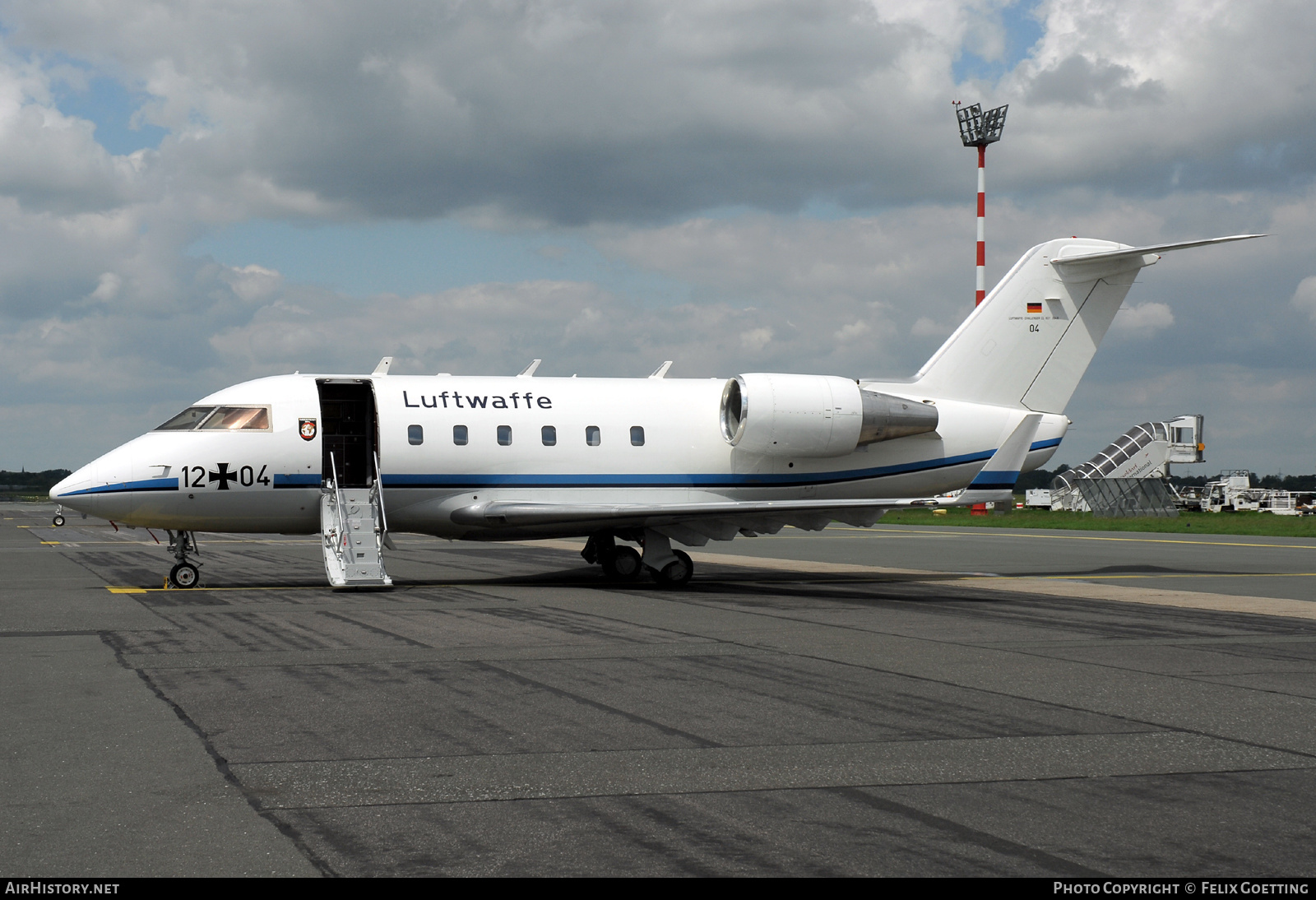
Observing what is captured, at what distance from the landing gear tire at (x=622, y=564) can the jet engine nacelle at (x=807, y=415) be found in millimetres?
3028

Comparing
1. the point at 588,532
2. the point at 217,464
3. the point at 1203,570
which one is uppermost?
the point at 217,464

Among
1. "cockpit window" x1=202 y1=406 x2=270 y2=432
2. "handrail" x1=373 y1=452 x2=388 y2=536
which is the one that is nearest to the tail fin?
"handrail" x1=373 y1=452 x2=388 y2=536

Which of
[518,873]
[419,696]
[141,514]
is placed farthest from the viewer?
[141,514]

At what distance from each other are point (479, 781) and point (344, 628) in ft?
26.8

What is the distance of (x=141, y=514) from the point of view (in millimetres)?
20328

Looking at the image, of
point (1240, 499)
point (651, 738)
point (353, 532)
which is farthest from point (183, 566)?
point (1240, 499)

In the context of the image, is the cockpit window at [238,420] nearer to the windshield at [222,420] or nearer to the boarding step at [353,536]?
the windshield at [222,420]

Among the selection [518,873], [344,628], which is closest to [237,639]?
[344,628]

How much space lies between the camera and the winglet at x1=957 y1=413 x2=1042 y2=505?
73.8ft

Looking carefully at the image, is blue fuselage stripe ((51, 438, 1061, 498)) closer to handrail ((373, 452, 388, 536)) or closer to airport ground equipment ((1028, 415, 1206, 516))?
handrail ((373, 452, 388, 536))

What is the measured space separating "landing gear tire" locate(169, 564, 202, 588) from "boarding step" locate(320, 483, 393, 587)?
2.30 metres

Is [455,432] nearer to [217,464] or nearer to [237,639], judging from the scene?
[217,464]

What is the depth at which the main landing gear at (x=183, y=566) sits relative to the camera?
20.7 m

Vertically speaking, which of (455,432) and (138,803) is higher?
(455,432)
